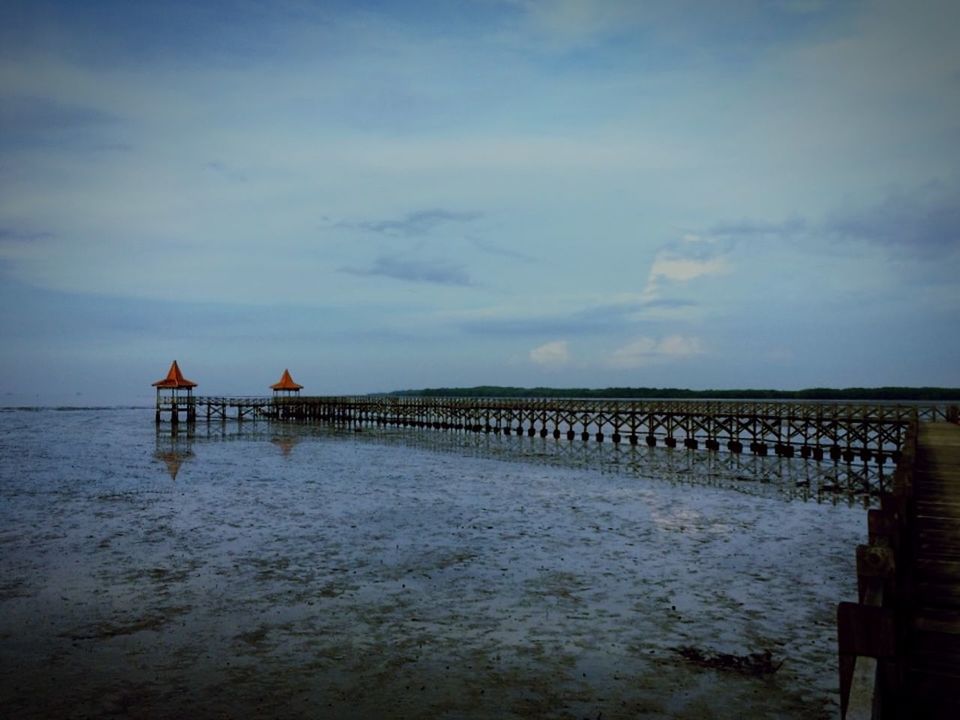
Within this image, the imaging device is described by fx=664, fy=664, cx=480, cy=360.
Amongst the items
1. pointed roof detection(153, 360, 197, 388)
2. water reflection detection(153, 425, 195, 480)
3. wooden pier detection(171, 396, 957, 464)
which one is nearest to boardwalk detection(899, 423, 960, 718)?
wooden pier detection(171, 396, 957, 464)

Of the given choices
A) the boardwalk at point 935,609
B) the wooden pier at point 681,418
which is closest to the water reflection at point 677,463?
the wooden pier at point 681,418

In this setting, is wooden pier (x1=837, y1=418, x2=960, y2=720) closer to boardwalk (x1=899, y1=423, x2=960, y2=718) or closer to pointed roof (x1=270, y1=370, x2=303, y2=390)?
boardwalk (x1=899, y1=423, x2=960, y2=718)

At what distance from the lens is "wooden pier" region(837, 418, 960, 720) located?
398 cm

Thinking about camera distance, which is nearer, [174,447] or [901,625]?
[901,625]

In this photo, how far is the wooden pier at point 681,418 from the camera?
116ft

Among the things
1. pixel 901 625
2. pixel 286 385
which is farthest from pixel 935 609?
pixel 286 385

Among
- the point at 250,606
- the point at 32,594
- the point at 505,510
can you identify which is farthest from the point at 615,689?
the point at 505,510

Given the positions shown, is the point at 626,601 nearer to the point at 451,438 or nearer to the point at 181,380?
the point at 451,438

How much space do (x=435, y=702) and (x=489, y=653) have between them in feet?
5.06

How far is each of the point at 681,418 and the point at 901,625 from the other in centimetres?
6198

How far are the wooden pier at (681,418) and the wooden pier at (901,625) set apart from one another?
→ 27.2 metres

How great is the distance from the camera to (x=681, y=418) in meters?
65.1

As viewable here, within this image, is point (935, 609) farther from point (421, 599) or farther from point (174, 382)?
point (174, 382)

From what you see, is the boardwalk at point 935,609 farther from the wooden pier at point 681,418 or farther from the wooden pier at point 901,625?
the wooden pier at point 681,418
